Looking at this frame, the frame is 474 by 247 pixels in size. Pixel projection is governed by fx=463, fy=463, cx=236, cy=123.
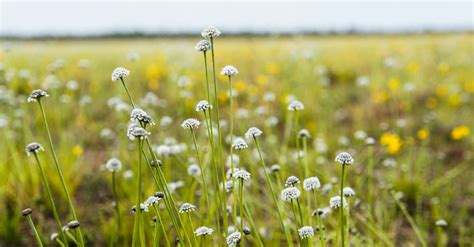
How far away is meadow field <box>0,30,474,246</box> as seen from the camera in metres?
1.68

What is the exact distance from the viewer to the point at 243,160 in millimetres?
3537

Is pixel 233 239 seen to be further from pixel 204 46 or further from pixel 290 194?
pixel 204 46

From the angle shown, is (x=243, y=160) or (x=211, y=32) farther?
(x=243, y=160)

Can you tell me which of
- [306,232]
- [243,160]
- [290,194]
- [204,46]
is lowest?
[306,232]

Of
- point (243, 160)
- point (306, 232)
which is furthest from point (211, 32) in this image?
point (243, 160)

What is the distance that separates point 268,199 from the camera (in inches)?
125

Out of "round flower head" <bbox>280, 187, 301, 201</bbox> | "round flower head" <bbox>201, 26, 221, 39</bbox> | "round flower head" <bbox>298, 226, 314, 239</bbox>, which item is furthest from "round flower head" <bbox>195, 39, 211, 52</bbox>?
"round flower head" <bbox>298, 226, 314, 239</bbox>

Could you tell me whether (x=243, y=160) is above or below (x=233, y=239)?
above

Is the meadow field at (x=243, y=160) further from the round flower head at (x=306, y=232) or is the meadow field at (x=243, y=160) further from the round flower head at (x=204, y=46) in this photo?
the round flower head at (x=204, y=46)

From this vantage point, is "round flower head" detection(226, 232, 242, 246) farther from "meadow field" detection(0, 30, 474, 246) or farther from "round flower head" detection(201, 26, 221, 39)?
"round flower head" detection(201, 26, 221, 39)

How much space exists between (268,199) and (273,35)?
318 centimetres

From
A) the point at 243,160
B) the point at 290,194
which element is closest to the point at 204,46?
the point at 290,194

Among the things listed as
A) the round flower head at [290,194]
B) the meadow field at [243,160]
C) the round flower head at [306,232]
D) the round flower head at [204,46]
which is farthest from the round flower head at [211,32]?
the round flower head at [306,232]

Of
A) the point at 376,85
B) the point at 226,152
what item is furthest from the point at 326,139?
the point at 376,85
